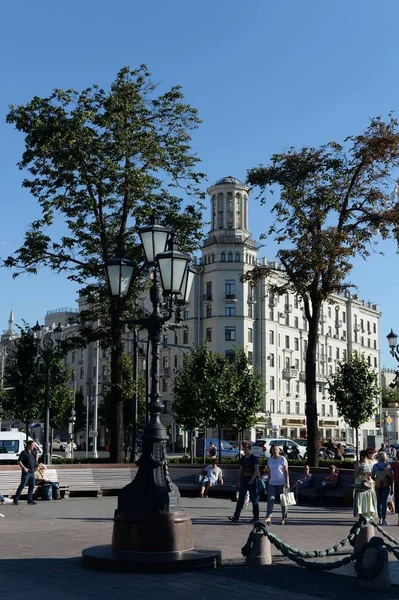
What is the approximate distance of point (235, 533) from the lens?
15.0 meters

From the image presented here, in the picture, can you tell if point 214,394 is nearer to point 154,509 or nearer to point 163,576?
point 154,509

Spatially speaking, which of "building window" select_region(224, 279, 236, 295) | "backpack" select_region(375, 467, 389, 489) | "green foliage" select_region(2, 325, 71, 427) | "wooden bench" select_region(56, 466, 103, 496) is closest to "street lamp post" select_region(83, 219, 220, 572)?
"backpack" select_region(375, 467, 389, 489)

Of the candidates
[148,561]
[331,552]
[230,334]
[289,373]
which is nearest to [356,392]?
[230,334]

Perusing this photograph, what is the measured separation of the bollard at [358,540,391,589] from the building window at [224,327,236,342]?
6525cm

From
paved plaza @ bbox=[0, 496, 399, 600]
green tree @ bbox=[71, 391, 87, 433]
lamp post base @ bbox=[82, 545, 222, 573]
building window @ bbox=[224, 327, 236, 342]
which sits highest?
building window @ bbox=[224, 327, 236, 342]

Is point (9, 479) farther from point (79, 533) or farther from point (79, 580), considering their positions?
point (79, 580)

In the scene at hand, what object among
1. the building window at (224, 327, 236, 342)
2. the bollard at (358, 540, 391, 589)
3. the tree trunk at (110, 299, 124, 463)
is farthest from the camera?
the building window at (224, 327, 236, 342)

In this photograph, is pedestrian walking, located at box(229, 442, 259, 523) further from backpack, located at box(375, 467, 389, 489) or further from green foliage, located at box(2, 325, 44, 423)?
green foliage, located at box(2, 325, 44, 423)

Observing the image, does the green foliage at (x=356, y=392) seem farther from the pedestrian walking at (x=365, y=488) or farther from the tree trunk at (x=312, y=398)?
the pedestrian walking at (x=365, y=488)

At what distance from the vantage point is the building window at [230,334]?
75.1 metres

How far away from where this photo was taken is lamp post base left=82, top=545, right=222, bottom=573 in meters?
10.2

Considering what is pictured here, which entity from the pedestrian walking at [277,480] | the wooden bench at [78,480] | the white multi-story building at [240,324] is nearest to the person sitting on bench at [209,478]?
the wooden bench at [78,480]

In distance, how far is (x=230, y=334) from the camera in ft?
247

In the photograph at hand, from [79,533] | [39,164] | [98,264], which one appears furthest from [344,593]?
[39,164]
